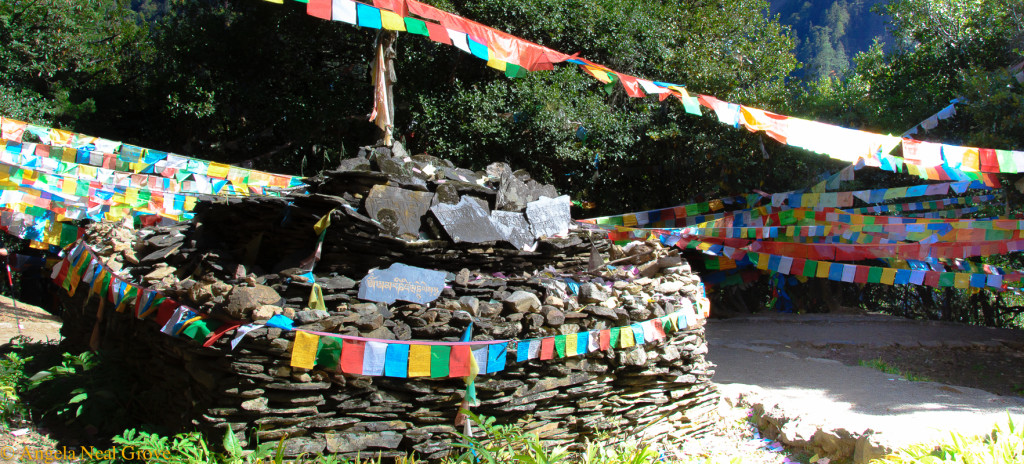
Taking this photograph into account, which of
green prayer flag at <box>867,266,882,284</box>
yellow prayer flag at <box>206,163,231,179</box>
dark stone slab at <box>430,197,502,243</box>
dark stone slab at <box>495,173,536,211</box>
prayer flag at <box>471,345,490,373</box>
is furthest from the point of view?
yellow prayer flag at <box>206,163,231,179</box>

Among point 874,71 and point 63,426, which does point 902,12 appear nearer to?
point 874,71

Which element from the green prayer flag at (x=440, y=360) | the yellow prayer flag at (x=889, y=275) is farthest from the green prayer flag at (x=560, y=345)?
the yellow prayer flag at (x=889, y=275)

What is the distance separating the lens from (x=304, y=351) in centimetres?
443

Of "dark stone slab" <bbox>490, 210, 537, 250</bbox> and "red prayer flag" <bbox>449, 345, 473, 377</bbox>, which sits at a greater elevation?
"dark stone slab" <bbox>490, 210, 537, 250</bbox>

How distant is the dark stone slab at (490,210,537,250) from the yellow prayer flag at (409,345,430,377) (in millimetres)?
1746

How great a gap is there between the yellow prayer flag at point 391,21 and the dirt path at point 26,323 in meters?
6.71

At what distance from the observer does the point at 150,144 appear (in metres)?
15.1

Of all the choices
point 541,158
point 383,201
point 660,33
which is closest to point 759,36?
point 660,33

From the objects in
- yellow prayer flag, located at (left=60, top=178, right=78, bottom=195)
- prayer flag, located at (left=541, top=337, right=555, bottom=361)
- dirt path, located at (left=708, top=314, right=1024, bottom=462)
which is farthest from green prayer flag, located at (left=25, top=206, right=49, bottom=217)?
dirt path, located at (left=708, top=314, right=1024, bottom=462)

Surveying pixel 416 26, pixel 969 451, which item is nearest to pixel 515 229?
pixel 416 26

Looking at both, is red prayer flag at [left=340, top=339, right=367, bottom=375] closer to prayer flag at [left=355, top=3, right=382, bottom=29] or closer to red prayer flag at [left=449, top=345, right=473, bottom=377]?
red prayer flag at [left=449, top=345, right=473, bottom=377]

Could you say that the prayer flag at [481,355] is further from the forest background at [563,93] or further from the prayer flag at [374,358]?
the forest background at [563,93]

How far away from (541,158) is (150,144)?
955 centimetres

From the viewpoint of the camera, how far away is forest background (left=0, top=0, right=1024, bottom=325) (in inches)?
448
